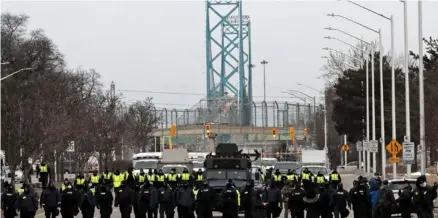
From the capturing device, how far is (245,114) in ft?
381

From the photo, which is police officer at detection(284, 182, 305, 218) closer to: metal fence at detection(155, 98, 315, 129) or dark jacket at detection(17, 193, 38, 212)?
dark jacket at detection(17, 193, 38, 212)

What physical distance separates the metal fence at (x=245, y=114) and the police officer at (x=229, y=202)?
80242 mm

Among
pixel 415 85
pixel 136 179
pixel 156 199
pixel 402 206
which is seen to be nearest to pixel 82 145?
pixel 415 85

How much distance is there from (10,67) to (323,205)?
1954 inches

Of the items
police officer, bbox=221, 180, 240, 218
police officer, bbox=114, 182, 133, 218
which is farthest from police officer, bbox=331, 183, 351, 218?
police officer, bbox=114, 182, 133, 218

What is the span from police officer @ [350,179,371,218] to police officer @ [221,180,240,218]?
3469mm

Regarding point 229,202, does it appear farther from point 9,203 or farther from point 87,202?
point 9,203

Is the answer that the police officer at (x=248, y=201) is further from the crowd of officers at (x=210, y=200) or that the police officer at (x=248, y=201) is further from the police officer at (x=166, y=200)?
the police officer at (x=166, y=200)

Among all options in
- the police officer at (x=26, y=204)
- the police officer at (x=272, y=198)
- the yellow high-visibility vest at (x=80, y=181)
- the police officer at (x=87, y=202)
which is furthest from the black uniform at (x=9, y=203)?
the police officer at (x=272, y=198)

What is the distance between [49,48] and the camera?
8044cm

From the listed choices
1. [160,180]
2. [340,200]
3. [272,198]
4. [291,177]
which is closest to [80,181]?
[160,180]

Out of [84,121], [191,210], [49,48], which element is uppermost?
[49,48]

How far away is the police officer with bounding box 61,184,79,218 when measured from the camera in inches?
1220

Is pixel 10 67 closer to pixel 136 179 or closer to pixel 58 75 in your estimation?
pixel 58 75
